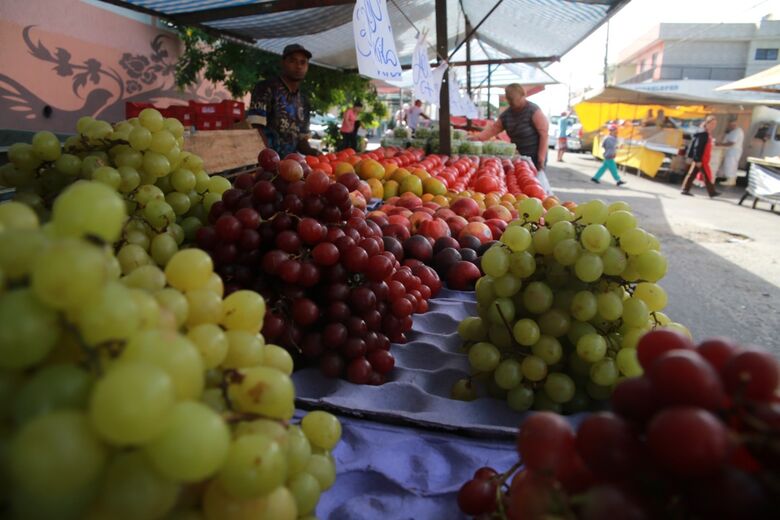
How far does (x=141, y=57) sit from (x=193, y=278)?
24.4ft

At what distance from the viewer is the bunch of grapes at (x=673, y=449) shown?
47cm

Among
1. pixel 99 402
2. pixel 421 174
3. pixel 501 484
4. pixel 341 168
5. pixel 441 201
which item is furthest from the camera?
pixel 421 174

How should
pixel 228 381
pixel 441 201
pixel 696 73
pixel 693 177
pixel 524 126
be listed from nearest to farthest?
pixel 228 381
pixel 441 201
pixel 524 126
pixel 693 177
pixel 696 73

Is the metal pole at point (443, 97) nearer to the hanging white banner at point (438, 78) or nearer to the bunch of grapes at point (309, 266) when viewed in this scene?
the hanging white banner at point (438, 78)

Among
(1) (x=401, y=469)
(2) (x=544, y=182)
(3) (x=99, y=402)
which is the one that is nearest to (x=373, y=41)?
(1) (x=401, y=469)

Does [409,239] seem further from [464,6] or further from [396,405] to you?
[464,6]

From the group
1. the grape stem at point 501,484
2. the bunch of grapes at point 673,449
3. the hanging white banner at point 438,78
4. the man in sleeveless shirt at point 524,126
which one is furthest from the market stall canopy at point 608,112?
the bunch of grapes at point 673,449

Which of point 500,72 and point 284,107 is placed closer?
point 284,107

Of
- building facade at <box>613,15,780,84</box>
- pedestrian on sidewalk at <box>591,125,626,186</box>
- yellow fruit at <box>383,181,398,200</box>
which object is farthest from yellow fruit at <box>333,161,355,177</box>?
building facade at <box>613,15,780,84</box>

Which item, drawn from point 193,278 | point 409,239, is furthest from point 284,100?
point 193,278

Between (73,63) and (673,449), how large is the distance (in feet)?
22.9

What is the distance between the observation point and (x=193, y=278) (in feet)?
2.32

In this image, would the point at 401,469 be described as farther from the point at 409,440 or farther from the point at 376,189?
the point at 376,189

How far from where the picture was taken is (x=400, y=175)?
3.42m
